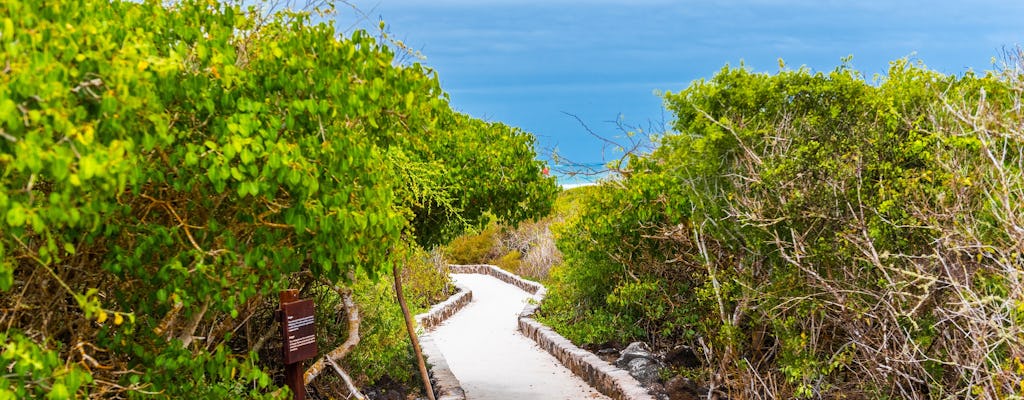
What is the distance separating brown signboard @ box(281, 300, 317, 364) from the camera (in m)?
6.55

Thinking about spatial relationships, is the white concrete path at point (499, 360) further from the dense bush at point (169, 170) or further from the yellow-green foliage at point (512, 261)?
the yellow-green foliage at point (512, 261)

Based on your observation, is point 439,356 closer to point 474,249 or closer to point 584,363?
point 584,363

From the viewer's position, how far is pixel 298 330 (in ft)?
21.8

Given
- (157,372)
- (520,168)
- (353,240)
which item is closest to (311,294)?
(520,168)

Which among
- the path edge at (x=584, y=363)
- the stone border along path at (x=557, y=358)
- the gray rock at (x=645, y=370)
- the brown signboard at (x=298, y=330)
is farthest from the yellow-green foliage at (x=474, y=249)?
the brown signboard at (x=298, y=330)

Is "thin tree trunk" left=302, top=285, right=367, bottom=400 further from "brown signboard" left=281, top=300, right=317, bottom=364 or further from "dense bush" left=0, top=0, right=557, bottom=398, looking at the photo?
"dense bush" left=0, top=0, right=557, bottom=398

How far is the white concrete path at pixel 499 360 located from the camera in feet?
35.4

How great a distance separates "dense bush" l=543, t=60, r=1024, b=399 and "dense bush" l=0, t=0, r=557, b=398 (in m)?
3.52

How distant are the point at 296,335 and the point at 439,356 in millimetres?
4981

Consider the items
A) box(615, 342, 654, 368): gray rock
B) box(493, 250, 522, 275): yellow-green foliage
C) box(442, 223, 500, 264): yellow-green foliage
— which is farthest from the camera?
box(442, 223, 500, 264): yellow-green foliage

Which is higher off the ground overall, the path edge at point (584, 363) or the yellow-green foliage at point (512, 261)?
the yellow-green foliage at point (512, 261)

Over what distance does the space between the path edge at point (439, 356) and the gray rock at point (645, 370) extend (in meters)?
2.05

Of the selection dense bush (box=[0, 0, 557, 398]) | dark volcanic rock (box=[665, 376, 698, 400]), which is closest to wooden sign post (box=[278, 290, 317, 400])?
dense bush (box=[0, 0, 557, 398])

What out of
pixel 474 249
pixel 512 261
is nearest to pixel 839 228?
pixel 512 261
